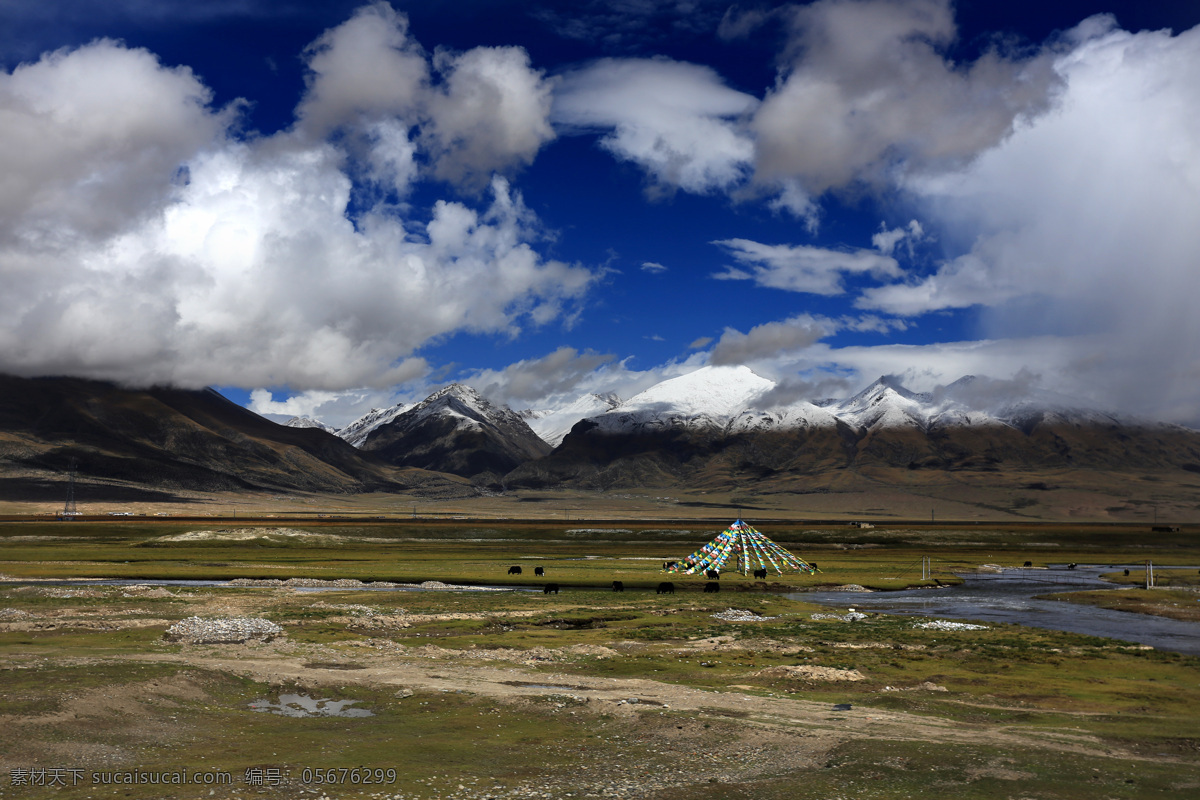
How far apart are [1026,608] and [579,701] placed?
5034 cm

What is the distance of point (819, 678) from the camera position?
35.0m

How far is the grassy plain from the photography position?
20906 mm

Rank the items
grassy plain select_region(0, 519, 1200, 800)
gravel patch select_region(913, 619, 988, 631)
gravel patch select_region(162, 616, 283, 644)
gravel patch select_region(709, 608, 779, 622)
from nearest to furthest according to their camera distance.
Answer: grassy plain select_region(0, 519, 1200, 800) < gravel patch select_region(162, 616, 283, 644) < gravel patch select_region(913, 619, 988, 631) < gravel patch select_region(709, 608, 779, 622)

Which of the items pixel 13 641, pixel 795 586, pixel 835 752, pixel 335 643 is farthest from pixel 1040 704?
pixel 795 586

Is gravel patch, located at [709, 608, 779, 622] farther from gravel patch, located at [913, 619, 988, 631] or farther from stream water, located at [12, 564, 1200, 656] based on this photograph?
stream water, located at [12, 564, 1200, 656]

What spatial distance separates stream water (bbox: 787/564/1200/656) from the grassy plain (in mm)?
6430

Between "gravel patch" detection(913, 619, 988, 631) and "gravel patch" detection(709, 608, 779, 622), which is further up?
"gravel patch" detection(913, 619, 988, 631)

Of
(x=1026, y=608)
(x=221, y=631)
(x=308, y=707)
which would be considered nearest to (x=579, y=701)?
(x=308, y=707)

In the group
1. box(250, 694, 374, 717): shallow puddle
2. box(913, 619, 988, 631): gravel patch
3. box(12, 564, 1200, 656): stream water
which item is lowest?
box(12, 564, 1200, 656): stream water

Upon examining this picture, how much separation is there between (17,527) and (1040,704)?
182233 mm

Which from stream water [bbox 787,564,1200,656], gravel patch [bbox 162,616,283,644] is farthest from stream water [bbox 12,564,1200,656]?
gravel patch [bbox 162,616,283,644]

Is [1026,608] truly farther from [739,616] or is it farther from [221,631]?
[221,631]

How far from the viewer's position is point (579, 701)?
29.5m

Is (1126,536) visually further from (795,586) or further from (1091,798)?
(1091,798)
